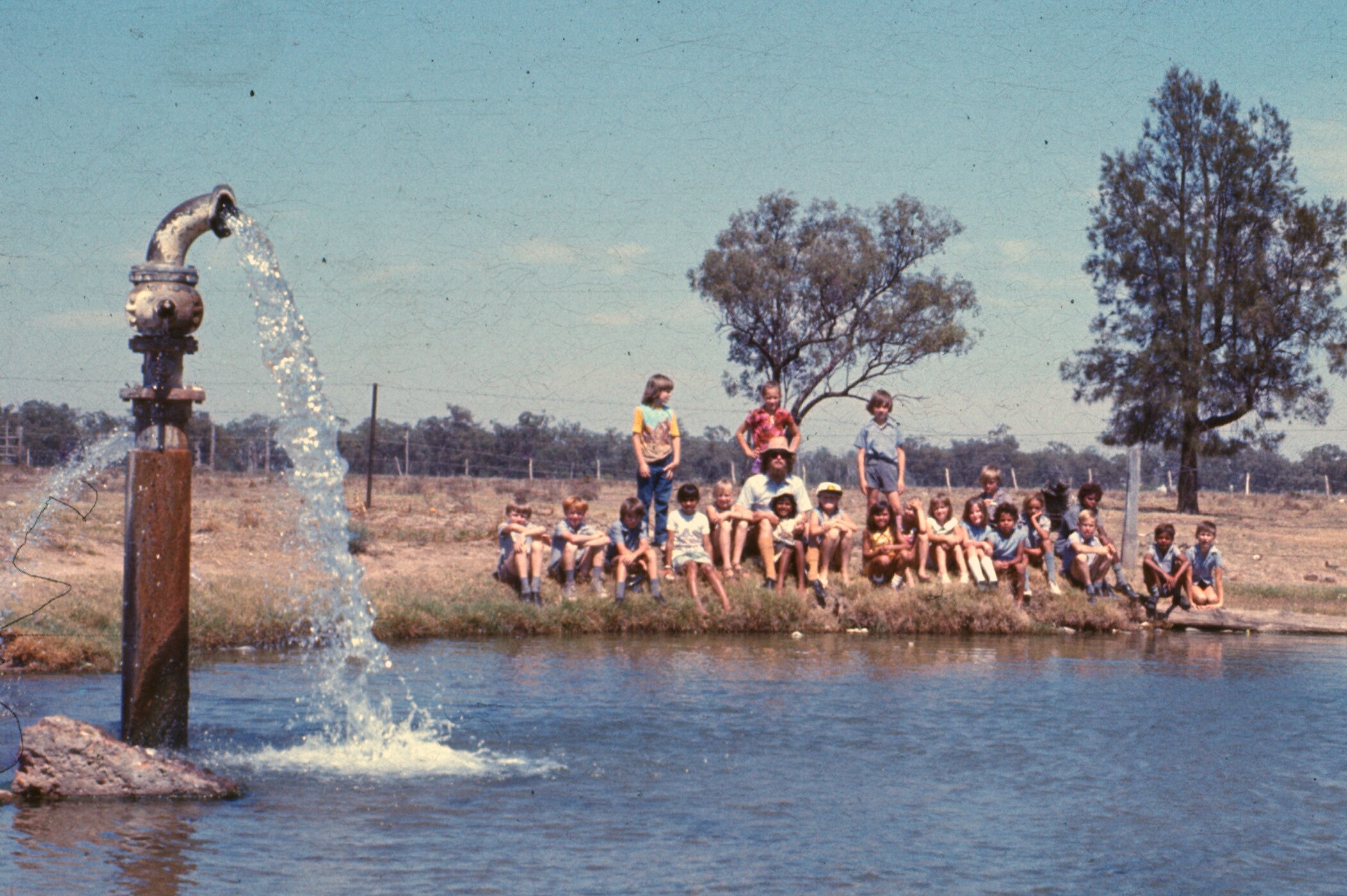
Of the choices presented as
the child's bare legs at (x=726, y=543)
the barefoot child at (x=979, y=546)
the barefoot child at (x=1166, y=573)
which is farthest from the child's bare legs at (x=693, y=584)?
the barefoot child at (x=1166, y=573)

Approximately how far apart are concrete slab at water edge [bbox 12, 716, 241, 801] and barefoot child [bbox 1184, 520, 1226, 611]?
12.8 metres

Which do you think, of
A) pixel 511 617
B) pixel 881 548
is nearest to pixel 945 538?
pixel 881 548

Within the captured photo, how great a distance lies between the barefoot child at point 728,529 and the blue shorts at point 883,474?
1628 mm

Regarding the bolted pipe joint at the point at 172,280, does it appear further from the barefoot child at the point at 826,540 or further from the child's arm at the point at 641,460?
the barefoot child at the point at 826,540

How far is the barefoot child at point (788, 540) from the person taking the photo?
16141 millimetres

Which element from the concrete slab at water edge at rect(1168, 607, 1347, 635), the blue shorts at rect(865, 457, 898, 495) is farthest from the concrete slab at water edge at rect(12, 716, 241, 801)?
the concrete slab at water edge at rect(1168, 607, 1347, 635)

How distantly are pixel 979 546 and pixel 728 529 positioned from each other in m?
2.85

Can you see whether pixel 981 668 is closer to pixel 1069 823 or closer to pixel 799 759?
pixel 799 759

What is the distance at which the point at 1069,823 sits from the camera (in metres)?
7.59

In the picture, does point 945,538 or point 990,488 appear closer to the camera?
point 945,538

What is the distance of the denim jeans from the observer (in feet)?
52.9

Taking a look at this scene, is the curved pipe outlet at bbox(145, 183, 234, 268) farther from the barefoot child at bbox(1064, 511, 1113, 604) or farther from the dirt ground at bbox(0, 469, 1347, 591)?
the barefoot child at bbox(1064, 511, 1113, 604)

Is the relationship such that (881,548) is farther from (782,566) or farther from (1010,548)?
(1010,548)

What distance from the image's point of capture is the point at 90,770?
24.7 feet
